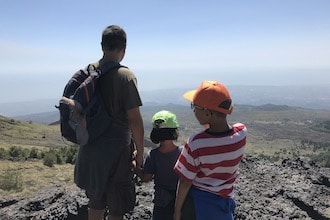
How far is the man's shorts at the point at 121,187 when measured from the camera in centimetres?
442

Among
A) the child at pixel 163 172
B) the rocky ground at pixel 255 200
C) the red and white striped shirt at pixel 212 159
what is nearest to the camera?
the red and white striped shirt at pixel 212 159

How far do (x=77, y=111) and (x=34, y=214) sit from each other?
289 centimetres

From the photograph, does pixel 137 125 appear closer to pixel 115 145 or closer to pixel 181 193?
pixel 115 145

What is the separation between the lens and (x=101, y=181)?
4395 millimetres

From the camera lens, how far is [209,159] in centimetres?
354

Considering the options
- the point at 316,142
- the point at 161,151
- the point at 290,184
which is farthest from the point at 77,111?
the point at 316,142

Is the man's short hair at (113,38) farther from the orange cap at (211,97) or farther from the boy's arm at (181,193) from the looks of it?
the boy's arm at (181,193)

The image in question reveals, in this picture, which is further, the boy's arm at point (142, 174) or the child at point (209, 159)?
the boy's arm at point (142, 174)

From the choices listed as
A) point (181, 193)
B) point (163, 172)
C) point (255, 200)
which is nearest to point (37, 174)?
point (255, 200)

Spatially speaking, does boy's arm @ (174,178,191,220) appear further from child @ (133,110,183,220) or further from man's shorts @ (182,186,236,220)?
child @ (133,110,183,220)

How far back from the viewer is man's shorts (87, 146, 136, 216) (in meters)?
4.42

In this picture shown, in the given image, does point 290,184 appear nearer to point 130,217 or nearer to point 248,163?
point 248,163

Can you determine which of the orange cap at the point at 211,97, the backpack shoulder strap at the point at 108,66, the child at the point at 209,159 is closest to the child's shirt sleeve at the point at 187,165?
the child at the point at 209,159

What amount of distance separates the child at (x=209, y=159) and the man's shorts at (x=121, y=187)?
90cm
